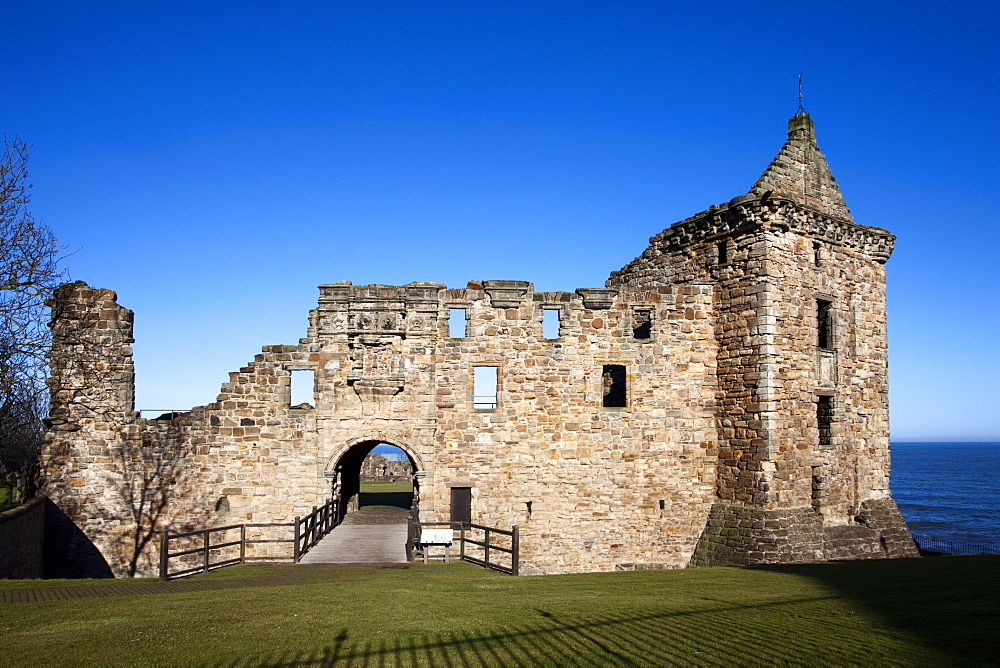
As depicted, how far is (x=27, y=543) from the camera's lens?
16391 millimetres

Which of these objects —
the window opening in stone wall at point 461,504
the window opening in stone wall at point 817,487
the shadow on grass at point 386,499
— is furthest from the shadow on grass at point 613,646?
the shadow on grass at point 386,499

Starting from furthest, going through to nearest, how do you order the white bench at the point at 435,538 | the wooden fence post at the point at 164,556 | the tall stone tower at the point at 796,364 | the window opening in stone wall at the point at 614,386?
the window opening in stone wall at the point at 614,386 → the tall stone tower at the point at 796,364 → the white bench at the point at 435,538 → the wooden fence post at the point at 164,556

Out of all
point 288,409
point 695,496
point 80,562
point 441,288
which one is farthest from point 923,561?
point 80,562

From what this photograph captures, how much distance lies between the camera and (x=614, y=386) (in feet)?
75.9

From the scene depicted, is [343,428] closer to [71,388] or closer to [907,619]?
[71,388]

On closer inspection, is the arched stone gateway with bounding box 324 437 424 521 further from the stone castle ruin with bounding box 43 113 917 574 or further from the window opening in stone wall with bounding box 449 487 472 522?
the window opening in stone wall with bounding box 449 487 472 522

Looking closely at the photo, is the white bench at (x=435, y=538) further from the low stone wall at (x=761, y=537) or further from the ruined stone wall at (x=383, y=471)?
the ruined stone wall at (x=383, y=471)

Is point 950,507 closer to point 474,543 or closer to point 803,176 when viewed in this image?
point 803,176

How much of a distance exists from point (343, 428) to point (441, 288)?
15.2 ft

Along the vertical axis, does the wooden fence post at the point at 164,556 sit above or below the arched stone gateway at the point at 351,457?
below

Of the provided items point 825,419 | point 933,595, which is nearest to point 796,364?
point 825,419

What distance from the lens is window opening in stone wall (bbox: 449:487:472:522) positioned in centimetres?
1934

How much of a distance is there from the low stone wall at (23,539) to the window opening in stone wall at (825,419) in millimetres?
20088

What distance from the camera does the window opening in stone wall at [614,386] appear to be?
74.9 feet
